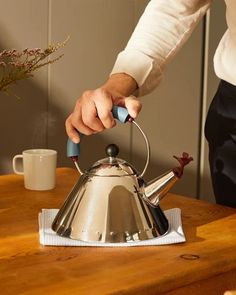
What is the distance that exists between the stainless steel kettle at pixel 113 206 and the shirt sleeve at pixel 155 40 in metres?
0.22

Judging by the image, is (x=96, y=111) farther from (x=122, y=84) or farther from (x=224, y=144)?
(x=224, y=144)

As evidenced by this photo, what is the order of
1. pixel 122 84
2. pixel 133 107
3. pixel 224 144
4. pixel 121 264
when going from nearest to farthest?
1. pixel 121 264
2. pixel 133 107
3. pixel 122 84
4. pixel 224 144

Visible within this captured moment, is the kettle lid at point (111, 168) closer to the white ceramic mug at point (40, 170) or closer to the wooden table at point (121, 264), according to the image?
the wooden table at point (121, 264)

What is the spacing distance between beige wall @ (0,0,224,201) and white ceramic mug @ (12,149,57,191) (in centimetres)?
53

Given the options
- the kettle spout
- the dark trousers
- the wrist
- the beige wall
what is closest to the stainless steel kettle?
the kettle spout

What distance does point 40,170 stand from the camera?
1.32 m

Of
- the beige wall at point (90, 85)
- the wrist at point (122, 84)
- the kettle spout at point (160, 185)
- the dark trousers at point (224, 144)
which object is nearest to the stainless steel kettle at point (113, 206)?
the kettle spout at point (160, 185)

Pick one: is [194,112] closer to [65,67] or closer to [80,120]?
[65,67]

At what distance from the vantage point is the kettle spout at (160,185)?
3.25 ft

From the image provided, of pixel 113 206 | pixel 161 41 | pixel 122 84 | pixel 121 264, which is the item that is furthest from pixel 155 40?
pixel 121 264

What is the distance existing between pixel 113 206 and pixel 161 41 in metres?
0.42

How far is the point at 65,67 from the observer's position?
1931 millimetres

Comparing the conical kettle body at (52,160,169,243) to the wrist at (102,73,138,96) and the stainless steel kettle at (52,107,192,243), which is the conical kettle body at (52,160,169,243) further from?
the wrist at (102,73,138,96)

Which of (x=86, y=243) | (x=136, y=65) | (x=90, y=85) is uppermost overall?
(x=136, y=65)
